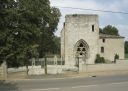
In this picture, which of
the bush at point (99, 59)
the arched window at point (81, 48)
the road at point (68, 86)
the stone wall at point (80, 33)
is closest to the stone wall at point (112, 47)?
the bush at point (99, 59)

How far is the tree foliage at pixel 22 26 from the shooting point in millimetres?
23534

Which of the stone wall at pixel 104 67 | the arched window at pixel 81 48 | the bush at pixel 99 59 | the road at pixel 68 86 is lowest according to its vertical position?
the road at pixel 68 86

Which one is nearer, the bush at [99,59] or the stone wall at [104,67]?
the stone wall at [104,67]

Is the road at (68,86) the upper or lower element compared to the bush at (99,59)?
lower

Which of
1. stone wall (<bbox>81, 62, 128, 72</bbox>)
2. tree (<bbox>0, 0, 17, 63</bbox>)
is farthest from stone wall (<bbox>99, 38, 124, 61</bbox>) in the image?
tree (<bbox>0, 0, 17, 63</bbox>)

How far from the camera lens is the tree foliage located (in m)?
23.5

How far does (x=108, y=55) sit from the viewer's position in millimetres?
64188

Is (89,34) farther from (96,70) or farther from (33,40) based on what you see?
(33,40)

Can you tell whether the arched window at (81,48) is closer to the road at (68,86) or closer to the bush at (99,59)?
the bush at (99,59)

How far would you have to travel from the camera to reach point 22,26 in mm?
28234

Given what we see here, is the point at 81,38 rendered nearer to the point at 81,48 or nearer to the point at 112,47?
the point at 81,48

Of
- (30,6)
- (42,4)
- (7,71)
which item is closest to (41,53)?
(7,71)

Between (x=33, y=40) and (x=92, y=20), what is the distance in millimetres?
27974

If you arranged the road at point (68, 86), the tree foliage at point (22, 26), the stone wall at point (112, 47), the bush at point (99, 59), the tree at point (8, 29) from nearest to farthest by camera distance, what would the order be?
the tree at point (8, 29) < the road at point (68, 86) < the tree foliage at point (22, 26) < the bush at point (99, 59) < the stone wall at point (112, 47)
